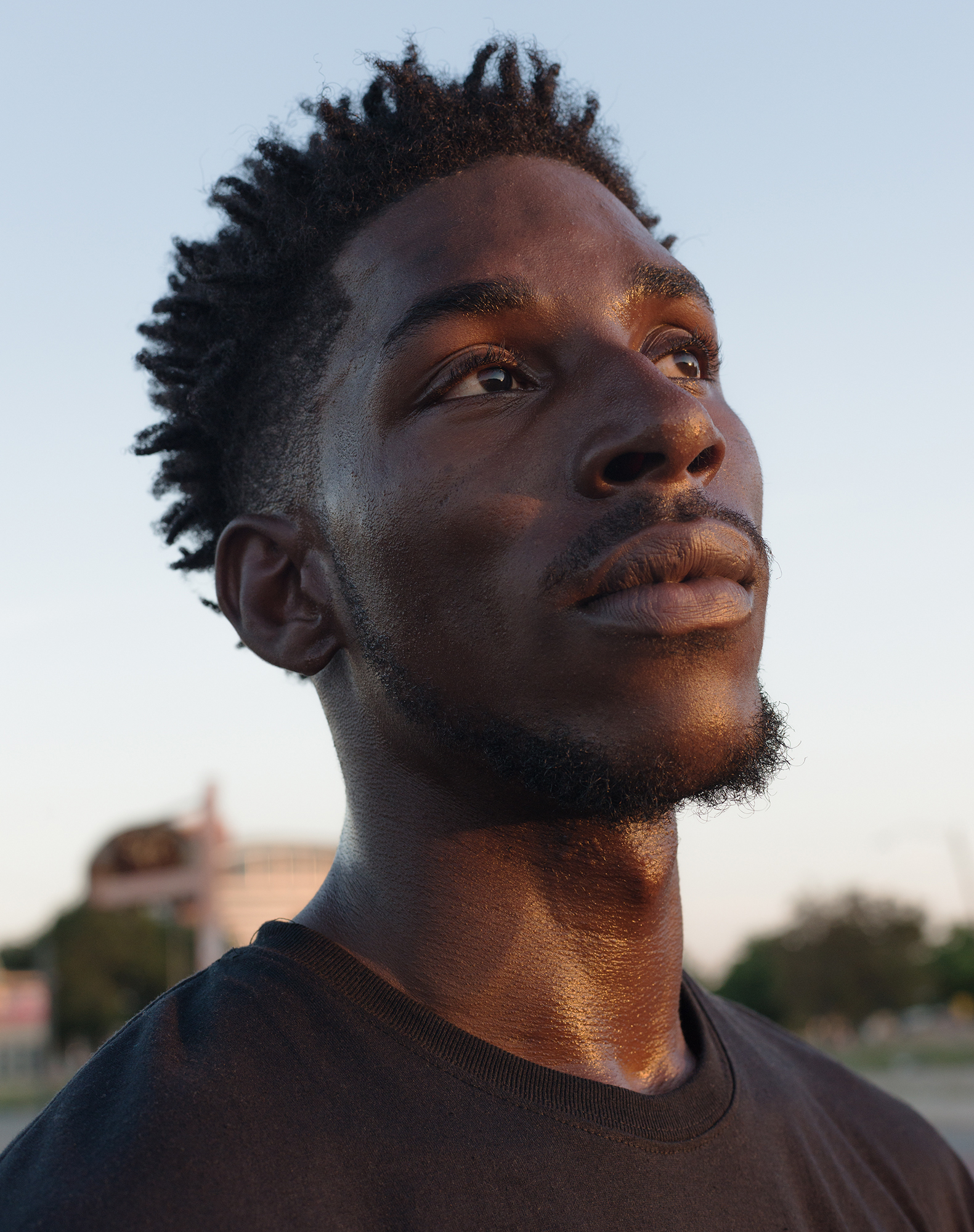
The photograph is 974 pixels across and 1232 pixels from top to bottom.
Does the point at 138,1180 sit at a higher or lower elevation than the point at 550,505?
lower

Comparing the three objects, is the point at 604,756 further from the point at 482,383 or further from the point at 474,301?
the point at 474,301

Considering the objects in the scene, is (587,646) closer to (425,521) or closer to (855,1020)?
(425,521)

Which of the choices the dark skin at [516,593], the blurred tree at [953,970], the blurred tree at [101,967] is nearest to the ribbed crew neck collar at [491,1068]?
the dark skin at [516,593]

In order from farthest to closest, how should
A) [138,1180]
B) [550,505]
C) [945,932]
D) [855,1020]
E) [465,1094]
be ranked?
[945,932] < [855,1020] < [550,505] < [465,1094] < [138,1180]

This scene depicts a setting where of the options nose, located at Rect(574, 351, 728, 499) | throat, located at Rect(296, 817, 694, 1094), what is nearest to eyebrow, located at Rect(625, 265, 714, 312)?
nose, located at Rect(574, 351, 728, 499)

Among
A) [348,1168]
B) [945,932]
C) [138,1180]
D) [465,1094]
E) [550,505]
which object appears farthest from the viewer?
[945,932]

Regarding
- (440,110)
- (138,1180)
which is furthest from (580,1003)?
(440,110)

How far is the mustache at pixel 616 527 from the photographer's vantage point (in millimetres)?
1932

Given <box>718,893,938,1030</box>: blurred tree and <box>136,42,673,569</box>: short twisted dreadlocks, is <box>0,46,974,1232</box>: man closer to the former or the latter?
<box>136,42,673,569</box>: short twisted dreadlocks

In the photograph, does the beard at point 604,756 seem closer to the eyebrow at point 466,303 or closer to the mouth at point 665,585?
the mouth at point 665,585

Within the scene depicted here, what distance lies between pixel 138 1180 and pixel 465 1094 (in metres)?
0.53

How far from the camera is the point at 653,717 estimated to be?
1903mm

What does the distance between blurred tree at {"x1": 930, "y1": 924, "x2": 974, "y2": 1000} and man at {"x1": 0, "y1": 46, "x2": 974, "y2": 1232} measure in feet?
230

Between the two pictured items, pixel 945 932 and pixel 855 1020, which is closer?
pixel 855 1020
